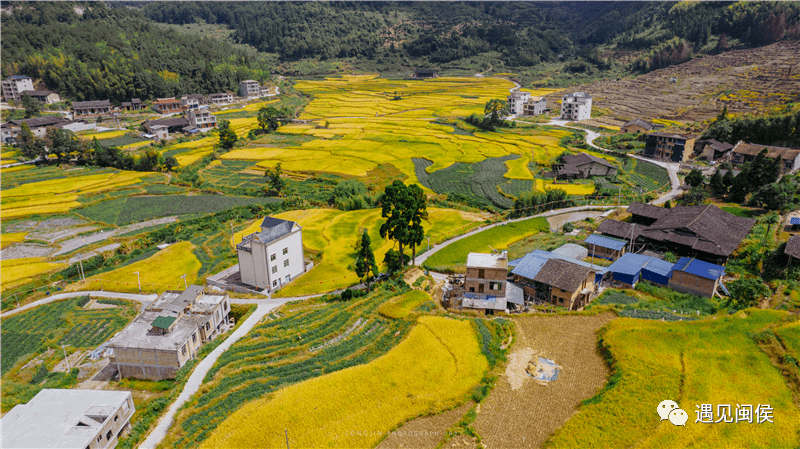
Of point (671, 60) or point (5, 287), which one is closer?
point (5, 287)

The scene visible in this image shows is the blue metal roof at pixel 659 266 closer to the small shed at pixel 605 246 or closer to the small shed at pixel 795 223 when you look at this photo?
the small shed at pixel 605 246

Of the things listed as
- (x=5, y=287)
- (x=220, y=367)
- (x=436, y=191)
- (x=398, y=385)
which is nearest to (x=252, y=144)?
(x=436, y=191)

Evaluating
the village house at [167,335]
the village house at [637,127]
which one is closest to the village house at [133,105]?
the village house at [167,335]

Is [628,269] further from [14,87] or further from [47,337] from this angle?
[14,87]

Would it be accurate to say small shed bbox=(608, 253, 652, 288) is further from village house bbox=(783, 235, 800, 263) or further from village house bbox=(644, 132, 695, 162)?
village house bbox=(644, 132, 695, 162)

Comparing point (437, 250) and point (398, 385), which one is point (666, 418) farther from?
point (437, 250)

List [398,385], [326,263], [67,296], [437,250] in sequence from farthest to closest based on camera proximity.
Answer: [437,250], [326,263], [67,296], [398,385]

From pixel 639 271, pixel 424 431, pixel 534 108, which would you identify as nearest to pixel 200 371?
pixel 424 431
